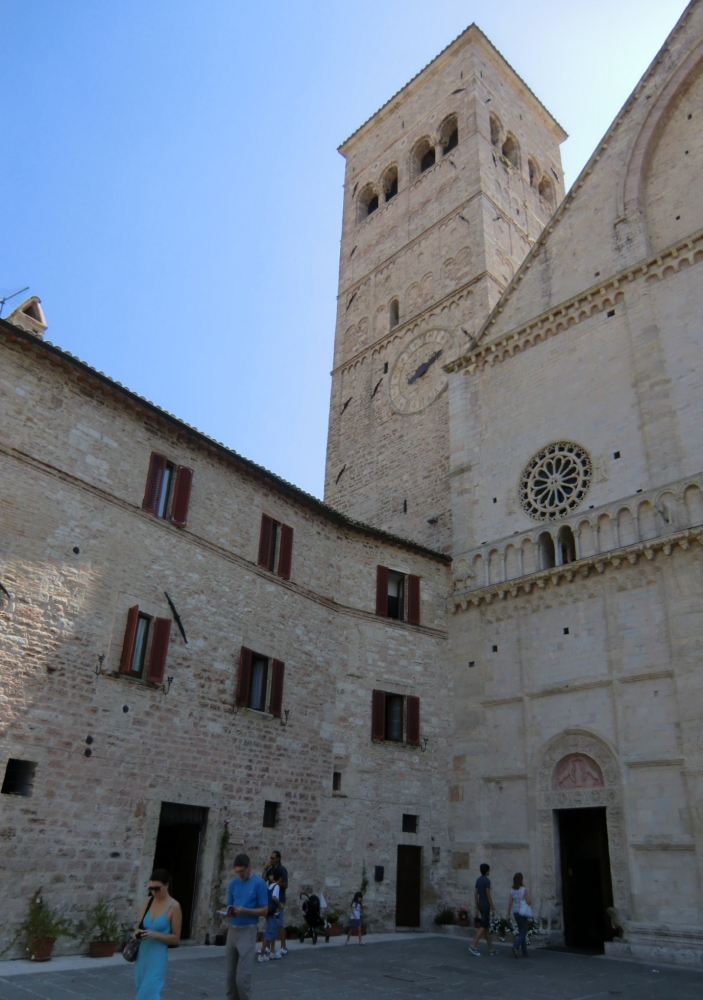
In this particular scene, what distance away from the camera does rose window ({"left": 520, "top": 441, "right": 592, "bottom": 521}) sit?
1878 centimetres

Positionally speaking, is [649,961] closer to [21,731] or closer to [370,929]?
[370,929]

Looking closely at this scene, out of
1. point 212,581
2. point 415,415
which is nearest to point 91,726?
point 212,581

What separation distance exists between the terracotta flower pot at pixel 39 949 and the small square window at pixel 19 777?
→ 196cm

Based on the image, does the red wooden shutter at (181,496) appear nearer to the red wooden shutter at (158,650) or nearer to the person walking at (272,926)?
the red wooden shutter at (158,650)

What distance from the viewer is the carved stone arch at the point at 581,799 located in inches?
591

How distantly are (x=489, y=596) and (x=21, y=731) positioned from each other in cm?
1118

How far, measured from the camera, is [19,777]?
1188 centimetres

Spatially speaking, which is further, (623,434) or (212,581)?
(623,434)

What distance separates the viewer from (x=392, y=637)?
1905 centimetres

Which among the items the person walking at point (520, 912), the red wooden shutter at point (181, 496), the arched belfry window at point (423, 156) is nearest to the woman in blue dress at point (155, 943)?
the person walking at point (520, 912)

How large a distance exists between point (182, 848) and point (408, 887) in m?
5.54

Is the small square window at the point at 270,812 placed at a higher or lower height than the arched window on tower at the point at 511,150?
lower

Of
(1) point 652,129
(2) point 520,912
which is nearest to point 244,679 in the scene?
(2) point 520,912

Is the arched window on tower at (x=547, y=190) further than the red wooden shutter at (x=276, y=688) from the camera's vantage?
Yes
